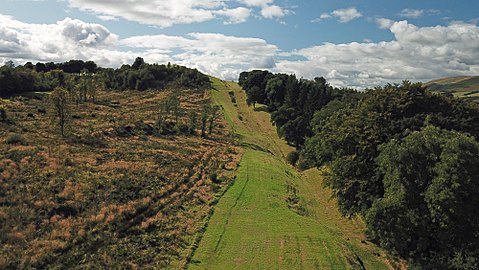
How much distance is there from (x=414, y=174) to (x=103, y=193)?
28557 mm

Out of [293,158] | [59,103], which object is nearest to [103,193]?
[59,103]

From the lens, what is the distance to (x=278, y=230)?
35.1 metres

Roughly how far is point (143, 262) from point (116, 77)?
6472 inches

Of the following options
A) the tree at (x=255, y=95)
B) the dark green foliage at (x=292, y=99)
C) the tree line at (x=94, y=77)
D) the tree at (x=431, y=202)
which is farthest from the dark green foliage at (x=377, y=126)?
the tree line at (x=94, y=77)

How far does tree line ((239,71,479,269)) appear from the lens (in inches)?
1109

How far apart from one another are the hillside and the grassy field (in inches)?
78.0

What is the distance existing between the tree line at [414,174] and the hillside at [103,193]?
15429 millimetres

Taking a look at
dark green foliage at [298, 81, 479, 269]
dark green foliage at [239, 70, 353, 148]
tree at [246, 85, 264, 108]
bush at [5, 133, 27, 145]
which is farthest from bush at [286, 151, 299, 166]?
tree at [246, 85, 264, 108]

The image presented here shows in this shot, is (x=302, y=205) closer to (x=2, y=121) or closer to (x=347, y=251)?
(x=347, y=251)

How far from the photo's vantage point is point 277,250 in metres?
30.8

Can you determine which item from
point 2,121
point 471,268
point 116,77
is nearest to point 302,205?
point 471,268

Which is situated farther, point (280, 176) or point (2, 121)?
point (2, 121)

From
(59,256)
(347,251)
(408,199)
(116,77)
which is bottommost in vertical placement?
(347,251)

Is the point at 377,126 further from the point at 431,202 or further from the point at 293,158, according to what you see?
the point at 293,158
